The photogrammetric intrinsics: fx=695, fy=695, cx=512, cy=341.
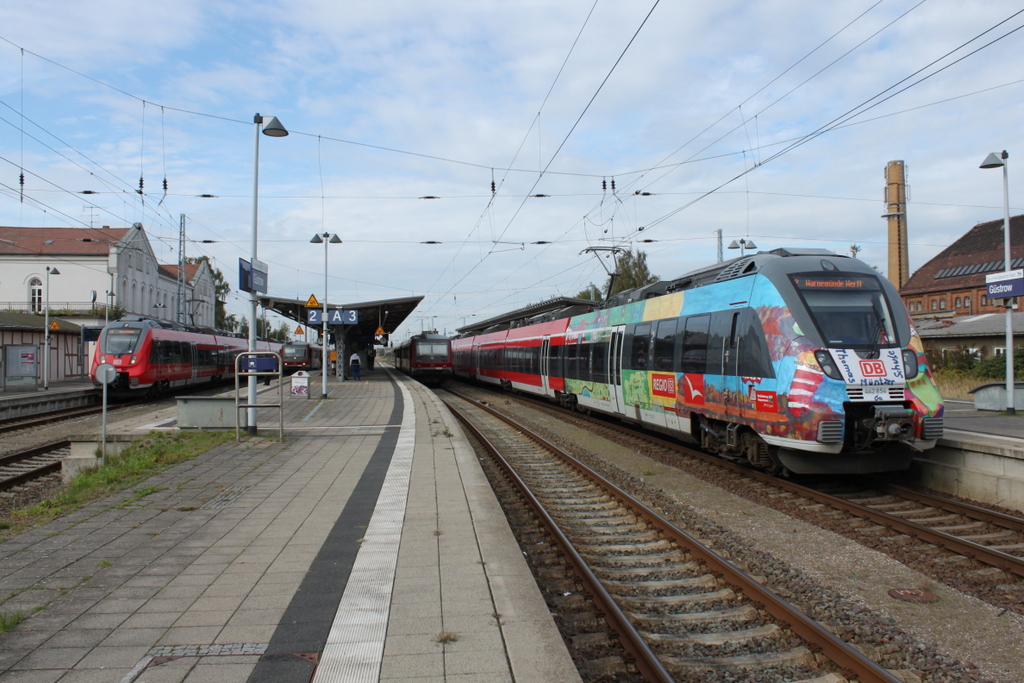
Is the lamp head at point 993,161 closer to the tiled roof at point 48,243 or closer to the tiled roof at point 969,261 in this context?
the tiled roof at point 969,261

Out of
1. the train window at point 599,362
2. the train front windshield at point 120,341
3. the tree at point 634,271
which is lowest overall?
the train window at point 599,362

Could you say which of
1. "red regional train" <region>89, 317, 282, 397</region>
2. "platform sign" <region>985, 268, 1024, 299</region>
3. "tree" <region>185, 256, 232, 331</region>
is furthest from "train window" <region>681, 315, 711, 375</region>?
"tree" <region>185, 256, 232, 331</region>

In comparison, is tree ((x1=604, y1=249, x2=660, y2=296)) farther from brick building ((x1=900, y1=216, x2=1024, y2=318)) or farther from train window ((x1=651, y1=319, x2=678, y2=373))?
train window ((x1=651, y1=319, x2=678, y2=373))

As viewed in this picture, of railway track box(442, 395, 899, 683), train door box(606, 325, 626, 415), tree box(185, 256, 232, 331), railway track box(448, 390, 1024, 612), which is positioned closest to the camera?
railway track box(442, 395, 899, 683)

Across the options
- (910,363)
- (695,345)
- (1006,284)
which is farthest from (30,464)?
(1006,284)

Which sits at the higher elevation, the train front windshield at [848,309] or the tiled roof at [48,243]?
the tiled roof at [48,243]

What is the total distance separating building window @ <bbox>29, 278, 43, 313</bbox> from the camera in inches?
1998

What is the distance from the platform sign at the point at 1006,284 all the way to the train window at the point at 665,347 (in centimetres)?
814

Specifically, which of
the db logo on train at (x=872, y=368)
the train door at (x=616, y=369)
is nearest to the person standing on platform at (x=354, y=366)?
the train door at (x=616, y=369)

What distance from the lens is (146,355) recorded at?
25.1m

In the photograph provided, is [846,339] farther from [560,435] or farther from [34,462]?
[34,462]

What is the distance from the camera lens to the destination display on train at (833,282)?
8578 mm

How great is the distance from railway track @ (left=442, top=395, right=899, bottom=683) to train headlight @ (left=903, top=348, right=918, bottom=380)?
143 inches

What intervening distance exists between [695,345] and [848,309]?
8.22 ft
